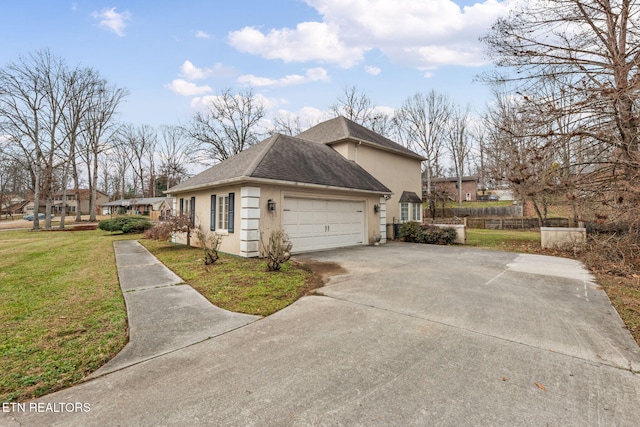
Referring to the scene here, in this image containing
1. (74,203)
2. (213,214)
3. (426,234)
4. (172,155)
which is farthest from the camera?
(74,203)

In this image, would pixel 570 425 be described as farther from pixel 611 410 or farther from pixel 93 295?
pixel 93 295

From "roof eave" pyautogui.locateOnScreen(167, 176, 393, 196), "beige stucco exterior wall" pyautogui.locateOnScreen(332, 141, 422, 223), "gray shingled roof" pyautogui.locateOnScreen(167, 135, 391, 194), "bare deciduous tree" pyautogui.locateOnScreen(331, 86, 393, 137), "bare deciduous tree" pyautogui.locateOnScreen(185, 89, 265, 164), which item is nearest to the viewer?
"roof eave" pyautogui.locateOnScreen(167, 176, 393, 196)

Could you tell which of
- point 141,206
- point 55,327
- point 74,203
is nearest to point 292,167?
point 55,327

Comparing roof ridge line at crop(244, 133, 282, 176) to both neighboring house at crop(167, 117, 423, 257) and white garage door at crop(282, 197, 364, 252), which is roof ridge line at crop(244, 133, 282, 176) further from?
white garage door at crop(282, 197, 364, 252)

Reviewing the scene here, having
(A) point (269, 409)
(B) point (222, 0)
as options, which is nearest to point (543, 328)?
(A) point (269, 409)

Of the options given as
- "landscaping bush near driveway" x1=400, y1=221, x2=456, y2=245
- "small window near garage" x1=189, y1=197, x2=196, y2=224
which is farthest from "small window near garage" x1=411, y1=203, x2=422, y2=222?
"small window near garage" x1=189, y1=197, x2=196, y2=224

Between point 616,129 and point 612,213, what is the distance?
7.33ft

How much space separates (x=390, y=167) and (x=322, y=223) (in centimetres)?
794

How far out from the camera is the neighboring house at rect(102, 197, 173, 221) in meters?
38.8

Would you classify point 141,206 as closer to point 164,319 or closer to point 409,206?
point 409,206

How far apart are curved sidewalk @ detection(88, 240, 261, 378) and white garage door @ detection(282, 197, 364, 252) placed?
14.5 ft

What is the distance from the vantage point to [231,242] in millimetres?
9516

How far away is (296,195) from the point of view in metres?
9.97

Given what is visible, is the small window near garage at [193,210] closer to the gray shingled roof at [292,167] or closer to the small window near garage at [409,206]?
the gray shingled roof at [292,167]
